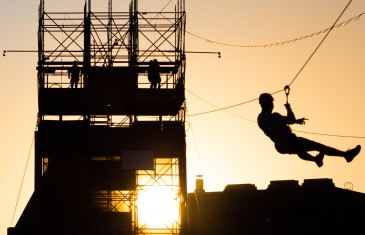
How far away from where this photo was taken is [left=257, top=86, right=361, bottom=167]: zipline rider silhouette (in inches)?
771

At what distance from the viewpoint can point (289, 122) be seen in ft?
64.7

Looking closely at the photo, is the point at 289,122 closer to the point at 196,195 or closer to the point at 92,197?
the point at 92,197

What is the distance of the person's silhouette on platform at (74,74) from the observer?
46.8 meters

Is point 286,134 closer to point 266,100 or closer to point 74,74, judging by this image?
point 266,100

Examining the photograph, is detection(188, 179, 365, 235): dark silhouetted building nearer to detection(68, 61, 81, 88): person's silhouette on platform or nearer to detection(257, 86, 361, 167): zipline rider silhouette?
detection(68, 61, 81, 88): person's silhouette on platform

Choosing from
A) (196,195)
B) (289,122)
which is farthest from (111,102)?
(289,122)

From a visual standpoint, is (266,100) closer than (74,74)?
Yes

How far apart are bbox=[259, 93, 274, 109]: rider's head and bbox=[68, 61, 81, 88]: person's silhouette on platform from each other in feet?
89.1

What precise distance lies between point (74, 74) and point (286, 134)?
27665 millimetres

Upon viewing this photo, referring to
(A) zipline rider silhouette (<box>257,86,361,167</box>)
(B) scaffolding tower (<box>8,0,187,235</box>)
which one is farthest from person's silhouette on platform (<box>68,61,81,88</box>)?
(A) zipline rider silhouette (<box>257,86,361,167</box>)

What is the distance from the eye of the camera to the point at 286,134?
19969mm

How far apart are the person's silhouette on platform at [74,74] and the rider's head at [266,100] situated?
2716 cm

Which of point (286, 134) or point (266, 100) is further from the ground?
point (266, 100)

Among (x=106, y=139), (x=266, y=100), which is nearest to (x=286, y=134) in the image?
(x=266, y=100)
